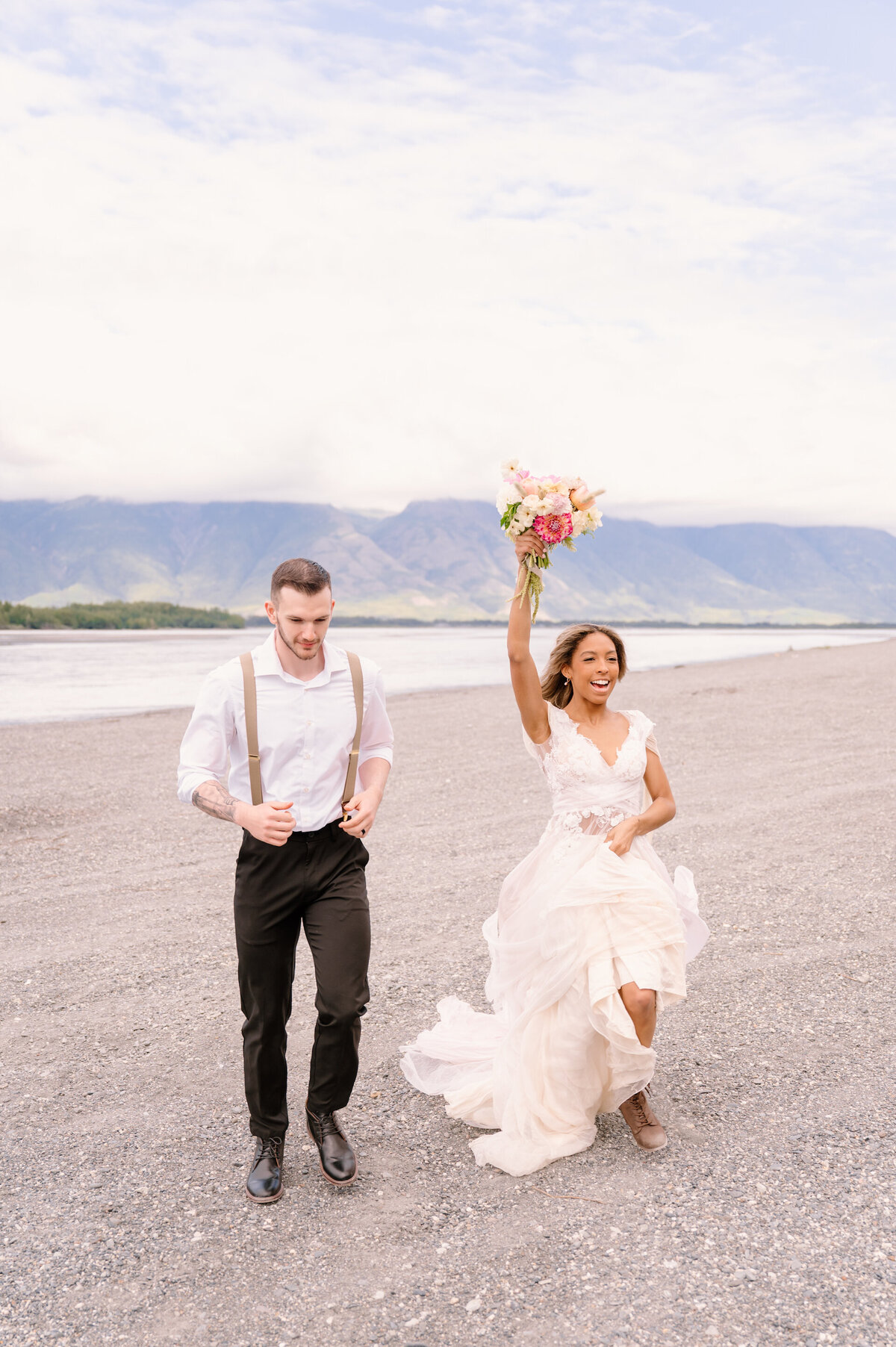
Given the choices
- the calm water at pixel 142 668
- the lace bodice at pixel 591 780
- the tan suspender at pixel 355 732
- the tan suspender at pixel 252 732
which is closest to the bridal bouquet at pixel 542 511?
the lace bodice at pixel 591 780

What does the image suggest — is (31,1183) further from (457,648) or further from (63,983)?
(457,648)

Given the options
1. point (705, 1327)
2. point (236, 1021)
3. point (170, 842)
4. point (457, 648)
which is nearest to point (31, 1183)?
point (236, 1021)

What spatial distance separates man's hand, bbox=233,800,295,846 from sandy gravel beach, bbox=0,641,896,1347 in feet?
4.86

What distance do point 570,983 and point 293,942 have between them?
3.70 ft

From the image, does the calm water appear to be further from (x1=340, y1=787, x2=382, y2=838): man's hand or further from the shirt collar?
(x1=340, y1=787, x2=382, y2=838): man's hand

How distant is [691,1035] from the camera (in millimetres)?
5480

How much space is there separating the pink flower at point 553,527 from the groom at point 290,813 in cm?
91

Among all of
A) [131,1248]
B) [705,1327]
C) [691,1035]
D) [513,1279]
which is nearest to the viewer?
[705,1327]

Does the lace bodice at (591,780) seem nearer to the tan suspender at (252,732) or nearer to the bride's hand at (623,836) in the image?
the bride's hand at (623,836)

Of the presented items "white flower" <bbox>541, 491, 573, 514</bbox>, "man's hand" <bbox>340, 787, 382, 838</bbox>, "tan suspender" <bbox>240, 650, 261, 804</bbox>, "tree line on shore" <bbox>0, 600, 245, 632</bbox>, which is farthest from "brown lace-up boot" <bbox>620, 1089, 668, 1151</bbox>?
"tree line on shore" <bbox>0, 600, 245, 632</bbox>

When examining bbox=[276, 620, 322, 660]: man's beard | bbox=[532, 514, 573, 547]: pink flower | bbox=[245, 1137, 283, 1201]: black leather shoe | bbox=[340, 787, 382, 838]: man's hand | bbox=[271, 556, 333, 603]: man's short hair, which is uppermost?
bbox=[532, 514, 573, 547]: pink flower

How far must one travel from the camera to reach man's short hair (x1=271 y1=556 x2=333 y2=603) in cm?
370

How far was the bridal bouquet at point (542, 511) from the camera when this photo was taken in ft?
13.2

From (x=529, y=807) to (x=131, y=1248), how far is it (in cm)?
844
